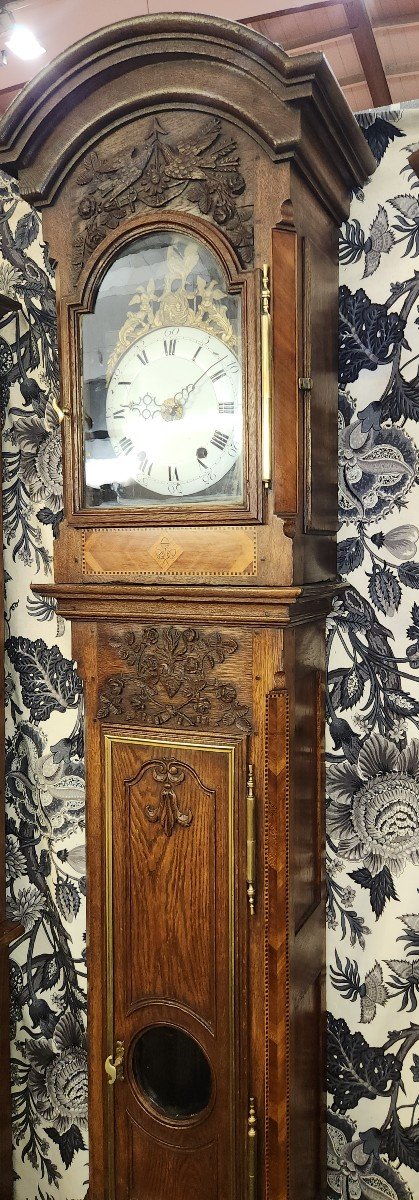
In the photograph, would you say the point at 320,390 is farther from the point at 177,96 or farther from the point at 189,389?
the point at 177,96

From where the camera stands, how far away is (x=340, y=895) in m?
1.47

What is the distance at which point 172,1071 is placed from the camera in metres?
1.22

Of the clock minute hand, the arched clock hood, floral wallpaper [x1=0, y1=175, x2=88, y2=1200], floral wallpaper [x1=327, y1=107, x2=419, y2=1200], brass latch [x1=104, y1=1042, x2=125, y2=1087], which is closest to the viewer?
the arched clock hood

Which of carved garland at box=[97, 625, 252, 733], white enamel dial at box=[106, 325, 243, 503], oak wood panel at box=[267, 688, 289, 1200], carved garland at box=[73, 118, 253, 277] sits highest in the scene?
carved garland at box=[73, 118, 253, 277]

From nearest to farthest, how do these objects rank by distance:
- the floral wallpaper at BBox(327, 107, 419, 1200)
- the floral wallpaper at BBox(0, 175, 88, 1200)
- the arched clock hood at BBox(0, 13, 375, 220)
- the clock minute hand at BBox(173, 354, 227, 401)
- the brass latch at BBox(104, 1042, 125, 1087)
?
the arched clock hood at BBox(0, 13, 375, 220) → the clock minute hand at BBox(173, 354, 227, 401) → the brass latch at BBox(104, 1042, 125, 1087) → the floral wallpaper at BBox(327, 107, 419, 1200) → the floral wallpaper at BBox(0, 175, 88, 1200)

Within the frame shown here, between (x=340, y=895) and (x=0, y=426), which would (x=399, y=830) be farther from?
(x=0, y=426)

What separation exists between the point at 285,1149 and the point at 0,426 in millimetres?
1421

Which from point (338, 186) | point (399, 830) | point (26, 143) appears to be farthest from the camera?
point (399, 830)

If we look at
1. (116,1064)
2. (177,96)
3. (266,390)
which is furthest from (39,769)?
(177,96)

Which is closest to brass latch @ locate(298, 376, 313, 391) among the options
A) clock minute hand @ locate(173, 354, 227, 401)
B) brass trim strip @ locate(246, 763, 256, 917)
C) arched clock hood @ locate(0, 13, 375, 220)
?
clock minute hand @ locate(173, 354, 227, 401)

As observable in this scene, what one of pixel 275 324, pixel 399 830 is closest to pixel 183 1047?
pixel 399 830

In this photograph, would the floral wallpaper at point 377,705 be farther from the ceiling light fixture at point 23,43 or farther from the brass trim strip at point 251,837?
the ceiling light fixture at point 23,43

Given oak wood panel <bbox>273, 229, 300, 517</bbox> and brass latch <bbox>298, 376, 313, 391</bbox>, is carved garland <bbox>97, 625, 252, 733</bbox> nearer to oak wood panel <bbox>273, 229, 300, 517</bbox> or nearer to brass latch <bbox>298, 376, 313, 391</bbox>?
oak wood panel <bbox>273, 229, 300, 517</bbox>

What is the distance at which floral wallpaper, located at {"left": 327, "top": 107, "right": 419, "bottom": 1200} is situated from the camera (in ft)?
4.58
